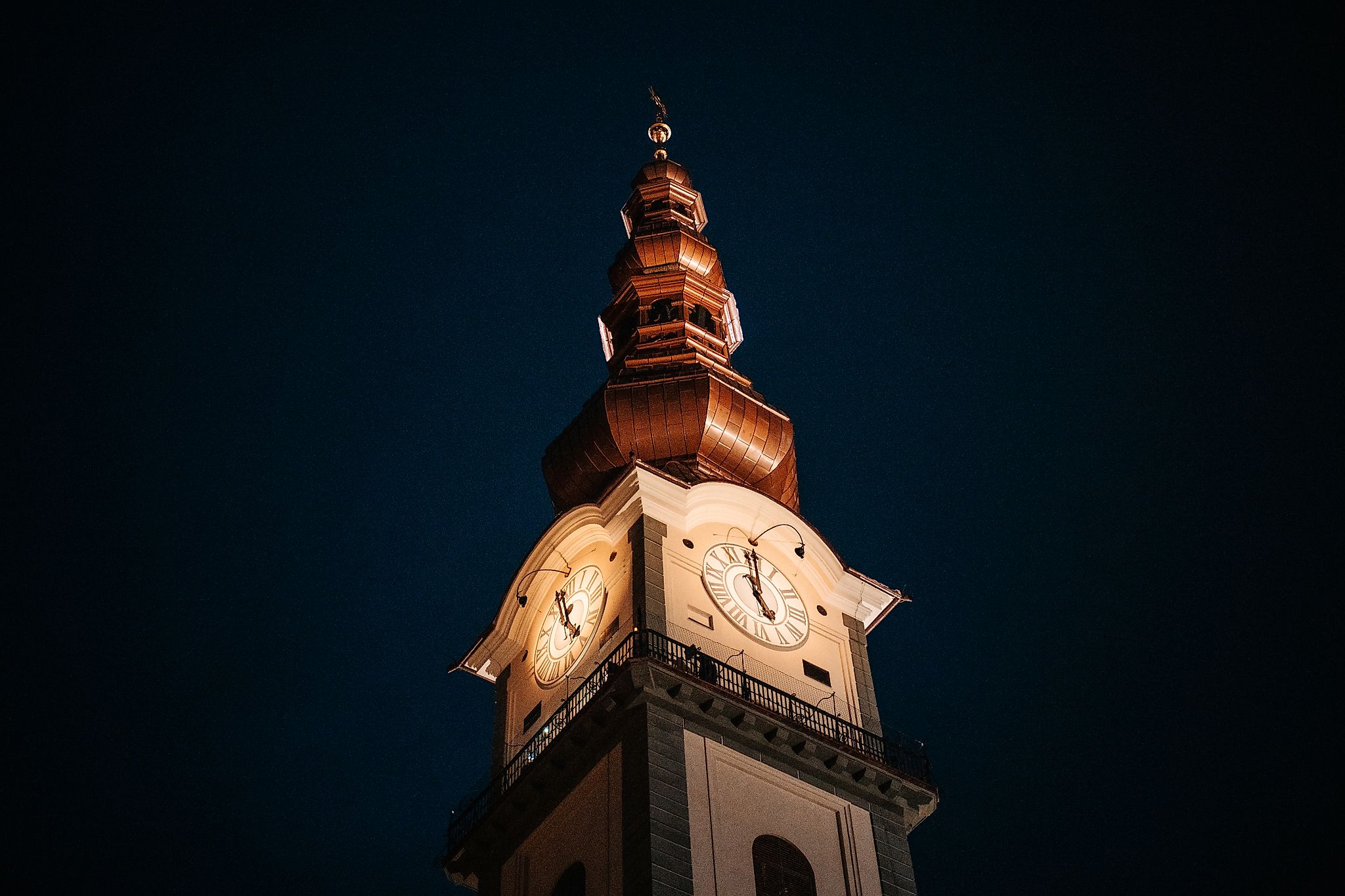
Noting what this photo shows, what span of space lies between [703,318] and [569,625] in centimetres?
1069

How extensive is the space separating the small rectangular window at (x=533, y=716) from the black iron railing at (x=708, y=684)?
49.2 inches

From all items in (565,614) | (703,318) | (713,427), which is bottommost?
(565,614)

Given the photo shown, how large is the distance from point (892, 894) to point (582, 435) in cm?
1205

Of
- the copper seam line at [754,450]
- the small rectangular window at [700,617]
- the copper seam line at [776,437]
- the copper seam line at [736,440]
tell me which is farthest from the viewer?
the copper seam line at [776,437]

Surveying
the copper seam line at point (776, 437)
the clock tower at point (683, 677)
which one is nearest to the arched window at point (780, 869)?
the clock tower at point (683, 677)

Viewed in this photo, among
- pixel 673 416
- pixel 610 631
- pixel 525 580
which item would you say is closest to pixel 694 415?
pixel 673 416

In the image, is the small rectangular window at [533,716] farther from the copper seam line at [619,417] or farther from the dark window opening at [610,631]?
the copper seam line at [619,417]

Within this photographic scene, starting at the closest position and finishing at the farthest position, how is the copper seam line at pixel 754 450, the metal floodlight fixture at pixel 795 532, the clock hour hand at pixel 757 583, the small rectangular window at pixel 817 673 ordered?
the small rectangular window at pixel 817 673 → the clock hour hand at pixel 757 583 → the metal floodlight fixture at pixel 795 532 → the copper seam line at pixel 754 450

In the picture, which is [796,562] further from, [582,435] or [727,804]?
[727,804]

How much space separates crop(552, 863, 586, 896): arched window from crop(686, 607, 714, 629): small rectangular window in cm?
543

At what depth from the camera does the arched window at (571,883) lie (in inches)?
1123

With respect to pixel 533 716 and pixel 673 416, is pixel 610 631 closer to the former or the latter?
pixel 533 716

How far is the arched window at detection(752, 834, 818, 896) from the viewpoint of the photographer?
28281 millimetres

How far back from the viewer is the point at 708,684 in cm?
2966
